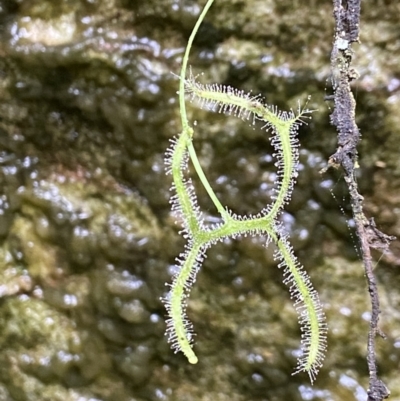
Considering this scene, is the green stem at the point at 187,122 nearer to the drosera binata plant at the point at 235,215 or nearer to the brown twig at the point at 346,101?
the drosera binata plant at the point at 235,215

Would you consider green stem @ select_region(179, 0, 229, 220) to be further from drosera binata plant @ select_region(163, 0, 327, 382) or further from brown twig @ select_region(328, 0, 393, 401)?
brown twig @ select_region(328, 0, 393, 401)

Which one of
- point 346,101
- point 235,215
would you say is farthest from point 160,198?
point 346,101

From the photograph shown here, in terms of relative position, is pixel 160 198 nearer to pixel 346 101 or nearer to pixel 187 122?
pixel 187 122

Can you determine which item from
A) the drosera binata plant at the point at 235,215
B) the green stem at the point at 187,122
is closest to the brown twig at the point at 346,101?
the drosera binata plant at the point at 235,215

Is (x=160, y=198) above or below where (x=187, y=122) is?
below

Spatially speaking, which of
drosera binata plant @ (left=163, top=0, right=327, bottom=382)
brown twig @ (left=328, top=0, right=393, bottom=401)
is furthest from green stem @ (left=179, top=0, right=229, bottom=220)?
brown twig @ (left=328, top=0, right=393, bottom=401)
